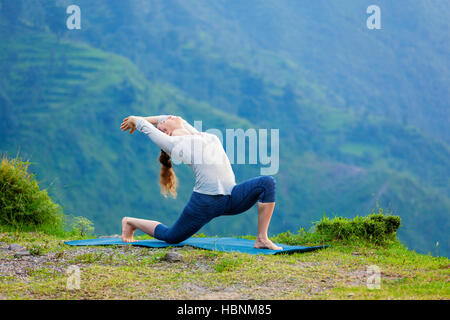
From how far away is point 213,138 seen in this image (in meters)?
4.95

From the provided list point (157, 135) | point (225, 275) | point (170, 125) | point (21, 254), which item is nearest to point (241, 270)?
point (225, 275)

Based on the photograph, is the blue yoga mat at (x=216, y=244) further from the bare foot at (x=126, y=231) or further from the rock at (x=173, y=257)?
the rock at (x=173, y=257)

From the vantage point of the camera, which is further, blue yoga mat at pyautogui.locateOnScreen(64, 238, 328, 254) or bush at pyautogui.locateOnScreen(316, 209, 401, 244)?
bush at pyautogui.locateOnScreen(316, 209, 401, 244)

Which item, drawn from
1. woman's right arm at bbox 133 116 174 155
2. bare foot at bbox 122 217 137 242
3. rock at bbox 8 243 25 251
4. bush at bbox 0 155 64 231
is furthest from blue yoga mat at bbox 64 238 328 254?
bush at bbox 0 155 64 231

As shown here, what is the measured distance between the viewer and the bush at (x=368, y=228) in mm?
5719

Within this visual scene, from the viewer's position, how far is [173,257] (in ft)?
14.9

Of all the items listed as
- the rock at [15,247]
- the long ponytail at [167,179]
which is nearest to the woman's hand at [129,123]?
the long ponytail at [167,179]

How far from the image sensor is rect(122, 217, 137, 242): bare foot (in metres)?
5.41

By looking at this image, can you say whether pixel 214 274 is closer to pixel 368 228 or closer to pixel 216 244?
pixel 216 244

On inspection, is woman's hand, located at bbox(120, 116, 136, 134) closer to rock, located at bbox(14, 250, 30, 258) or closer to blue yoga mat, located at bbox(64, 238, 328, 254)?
blue yoga mat, located at bbox(64, 238, 328, 254)

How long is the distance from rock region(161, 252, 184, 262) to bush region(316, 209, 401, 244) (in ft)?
6.74

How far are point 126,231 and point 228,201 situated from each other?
4.11 feet
